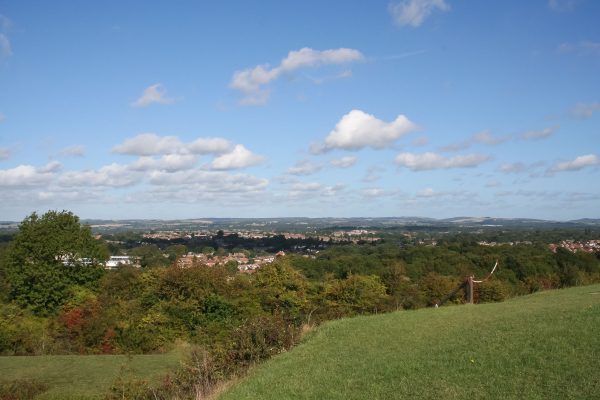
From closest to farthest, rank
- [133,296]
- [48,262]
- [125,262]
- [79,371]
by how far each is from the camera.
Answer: [79,371] → [48,262] → [133,296] → [125,262]

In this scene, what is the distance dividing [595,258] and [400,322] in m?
59.8

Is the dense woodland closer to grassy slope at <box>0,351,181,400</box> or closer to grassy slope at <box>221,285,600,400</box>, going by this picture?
grassy slope at <box>0,351,181,400</box>

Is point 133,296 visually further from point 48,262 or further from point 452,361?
point 452,361

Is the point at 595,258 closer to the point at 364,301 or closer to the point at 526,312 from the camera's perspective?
the point at 364,301

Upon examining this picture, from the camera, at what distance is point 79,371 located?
70.3 ft

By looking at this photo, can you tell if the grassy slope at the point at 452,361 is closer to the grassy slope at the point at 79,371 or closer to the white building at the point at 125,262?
the grassy slope at the point at 79,371

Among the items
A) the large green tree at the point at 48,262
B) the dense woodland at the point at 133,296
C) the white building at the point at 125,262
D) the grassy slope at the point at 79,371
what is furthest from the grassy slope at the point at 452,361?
the white building at the point at 125,262

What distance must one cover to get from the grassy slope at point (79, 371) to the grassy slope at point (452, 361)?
775 cm

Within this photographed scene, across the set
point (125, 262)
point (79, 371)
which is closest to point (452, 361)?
point (79, 371)

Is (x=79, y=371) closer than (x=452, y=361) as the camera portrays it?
No

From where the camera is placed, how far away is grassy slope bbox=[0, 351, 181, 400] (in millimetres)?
17203

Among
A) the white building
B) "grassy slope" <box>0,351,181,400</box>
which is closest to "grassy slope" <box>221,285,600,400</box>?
"grassy slope" <box>0,351,181,400</box>

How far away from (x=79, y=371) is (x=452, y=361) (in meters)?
17.8

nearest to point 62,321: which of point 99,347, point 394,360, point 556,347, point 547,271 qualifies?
point 99,347
